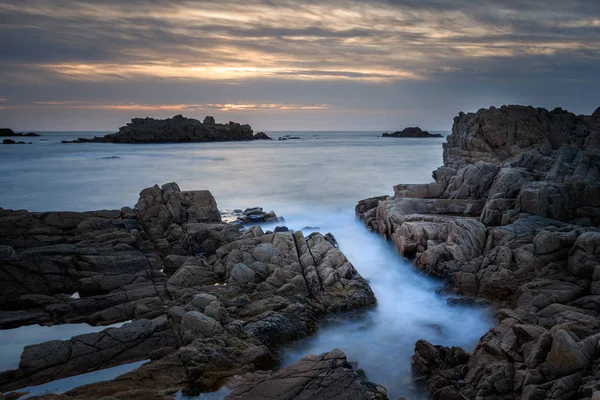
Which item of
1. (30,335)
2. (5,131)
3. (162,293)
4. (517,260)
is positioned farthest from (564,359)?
(5,131)

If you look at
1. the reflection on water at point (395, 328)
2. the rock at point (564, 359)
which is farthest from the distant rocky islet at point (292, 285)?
the reflection on water at point (395, 328)

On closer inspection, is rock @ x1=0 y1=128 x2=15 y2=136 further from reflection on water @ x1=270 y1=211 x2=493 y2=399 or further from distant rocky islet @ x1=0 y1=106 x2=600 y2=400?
reflection on water @ x1=270 y1=211 x2=493 y2=399

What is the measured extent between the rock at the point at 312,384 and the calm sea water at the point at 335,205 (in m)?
1.18

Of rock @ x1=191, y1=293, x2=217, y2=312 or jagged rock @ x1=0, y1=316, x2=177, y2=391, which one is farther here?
rock @ x1=191, y1=293, x2=217, y2=312

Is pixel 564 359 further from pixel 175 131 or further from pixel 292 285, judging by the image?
pixel 175 131

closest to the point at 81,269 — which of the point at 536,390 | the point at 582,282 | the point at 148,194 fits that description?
the point at 148,194

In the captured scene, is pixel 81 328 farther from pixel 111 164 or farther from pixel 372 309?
pixel 111 164

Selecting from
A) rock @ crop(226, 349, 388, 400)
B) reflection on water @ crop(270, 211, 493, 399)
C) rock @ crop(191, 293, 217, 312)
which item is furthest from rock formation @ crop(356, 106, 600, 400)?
rock @ crop(191, 293, 217, 312)

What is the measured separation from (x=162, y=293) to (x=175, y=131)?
3903 inches

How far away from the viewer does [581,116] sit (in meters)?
36.0

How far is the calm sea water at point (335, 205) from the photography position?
1045cm

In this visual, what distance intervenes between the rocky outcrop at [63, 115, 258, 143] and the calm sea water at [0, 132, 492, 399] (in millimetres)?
50962

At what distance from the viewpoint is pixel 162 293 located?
12.3 m

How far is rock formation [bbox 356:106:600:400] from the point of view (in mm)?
7211
